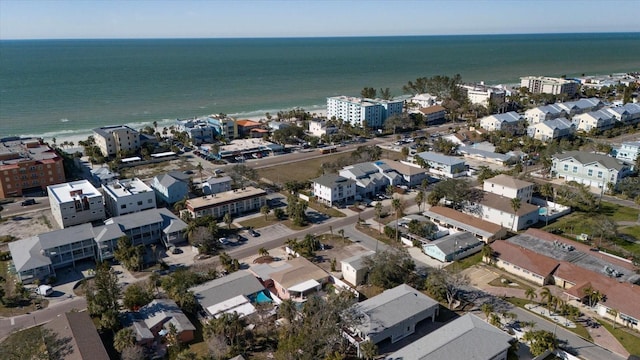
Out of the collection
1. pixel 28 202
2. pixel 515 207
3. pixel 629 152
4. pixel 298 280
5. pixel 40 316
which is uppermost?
pixel 629 152

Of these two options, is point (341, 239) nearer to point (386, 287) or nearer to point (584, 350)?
point (386, 287)

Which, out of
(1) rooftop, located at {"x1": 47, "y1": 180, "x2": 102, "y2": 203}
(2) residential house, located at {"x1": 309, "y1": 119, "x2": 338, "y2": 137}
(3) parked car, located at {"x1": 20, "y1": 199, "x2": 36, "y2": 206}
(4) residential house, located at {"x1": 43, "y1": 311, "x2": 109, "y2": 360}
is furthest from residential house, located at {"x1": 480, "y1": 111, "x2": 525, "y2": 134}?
(4) residential house, located at {"x1": 43, "y1": 311, "x2": 109, "y2": 360}

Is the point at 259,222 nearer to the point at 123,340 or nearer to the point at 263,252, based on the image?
the point at 263,252

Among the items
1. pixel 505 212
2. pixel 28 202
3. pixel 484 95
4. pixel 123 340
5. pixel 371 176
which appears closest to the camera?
pixel 123 340

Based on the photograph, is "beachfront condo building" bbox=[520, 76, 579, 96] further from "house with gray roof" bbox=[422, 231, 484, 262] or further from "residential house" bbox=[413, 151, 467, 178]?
"house with gray roof" bbox=[422, 231, 484, 262]

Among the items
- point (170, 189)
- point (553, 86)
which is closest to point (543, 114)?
point (553, 86)

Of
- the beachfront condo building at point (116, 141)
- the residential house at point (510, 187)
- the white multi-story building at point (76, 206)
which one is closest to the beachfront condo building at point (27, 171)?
the white multi-story building at point (76, 206)

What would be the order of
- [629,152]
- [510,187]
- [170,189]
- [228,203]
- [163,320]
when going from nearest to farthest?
[163,320] → [228,203] → [510,187] → [170,189] → [629,152]

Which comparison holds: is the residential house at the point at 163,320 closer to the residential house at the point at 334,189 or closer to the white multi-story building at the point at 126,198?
the white multi-story building at the point at 126,198
